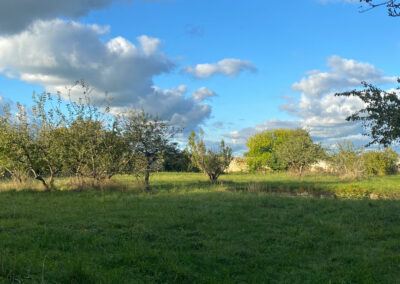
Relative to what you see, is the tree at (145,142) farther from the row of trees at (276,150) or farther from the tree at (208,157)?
the row of trees at (276,150)

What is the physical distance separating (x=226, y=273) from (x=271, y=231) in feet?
13.3

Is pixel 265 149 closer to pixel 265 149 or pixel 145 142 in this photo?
pixel 265 149

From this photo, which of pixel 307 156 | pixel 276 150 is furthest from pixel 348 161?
pixel 276 150

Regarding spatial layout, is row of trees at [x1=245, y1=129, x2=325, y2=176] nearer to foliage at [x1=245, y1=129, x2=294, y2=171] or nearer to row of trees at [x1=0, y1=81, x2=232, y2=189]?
foliage at [x1=245, y1=129, x2=294, y2=171]

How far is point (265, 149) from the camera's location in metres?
66.4

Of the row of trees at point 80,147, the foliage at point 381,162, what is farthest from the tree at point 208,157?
the foliage at point 381,162

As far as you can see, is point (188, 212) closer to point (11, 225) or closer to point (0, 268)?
point (11, 225)

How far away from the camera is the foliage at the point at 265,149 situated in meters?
63.3

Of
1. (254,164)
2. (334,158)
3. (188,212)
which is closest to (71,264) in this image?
(188,212)

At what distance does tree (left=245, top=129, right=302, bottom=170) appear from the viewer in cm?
6331

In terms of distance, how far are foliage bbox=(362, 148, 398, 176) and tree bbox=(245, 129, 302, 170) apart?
16.9 m

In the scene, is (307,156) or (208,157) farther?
(307,156)

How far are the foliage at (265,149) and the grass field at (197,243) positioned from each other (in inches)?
1891

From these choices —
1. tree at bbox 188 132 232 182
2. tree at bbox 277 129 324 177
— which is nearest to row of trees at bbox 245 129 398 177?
tree at bbox 277 129 324 177
